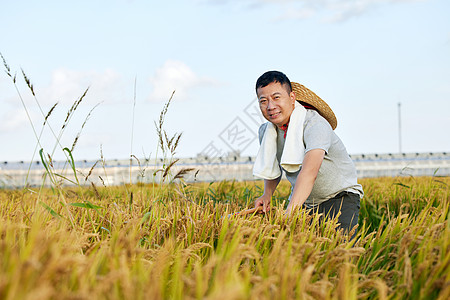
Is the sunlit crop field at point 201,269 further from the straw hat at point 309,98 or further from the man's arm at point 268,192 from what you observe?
the straw hat at point 309,98

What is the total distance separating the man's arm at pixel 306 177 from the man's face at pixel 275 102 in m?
0.43

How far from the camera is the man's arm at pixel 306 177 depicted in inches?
111

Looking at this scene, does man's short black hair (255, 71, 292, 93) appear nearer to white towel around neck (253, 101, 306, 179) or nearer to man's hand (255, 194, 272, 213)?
white towel around neck (253, 101, 306, 179)

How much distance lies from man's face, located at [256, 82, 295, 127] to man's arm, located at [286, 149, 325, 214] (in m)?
0.43

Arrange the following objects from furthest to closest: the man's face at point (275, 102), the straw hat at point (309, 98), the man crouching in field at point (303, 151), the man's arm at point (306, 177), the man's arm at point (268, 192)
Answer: the straw hat at point (309, 98)
the man's arm at point (268, 192)
the man's face at point (275, 102)
the man crouching in field at point (303, 151)
the man's arm at point (306, 177)

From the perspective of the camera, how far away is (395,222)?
243cm

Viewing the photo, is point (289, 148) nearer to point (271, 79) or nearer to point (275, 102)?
point (275, 102)

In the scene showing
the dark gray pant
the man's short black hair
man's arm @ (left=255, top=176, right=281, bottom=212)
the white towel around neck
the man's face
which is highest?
the man's short black hair

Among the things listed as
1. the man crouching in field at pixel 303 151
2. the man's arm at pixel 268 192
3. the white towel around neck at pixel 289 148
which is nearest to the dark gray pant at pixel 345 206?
the man crouching in field at pixel 303 151

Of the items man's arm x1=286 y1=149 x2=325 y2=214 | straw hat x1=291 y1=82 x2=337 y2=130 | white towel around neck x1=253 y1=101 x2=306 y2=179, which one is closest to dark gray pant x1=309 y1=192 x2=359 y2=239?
white towel around neck x1=253 y1=101 x2=306 y2=179

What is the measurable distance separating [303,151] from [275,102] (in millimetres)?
430

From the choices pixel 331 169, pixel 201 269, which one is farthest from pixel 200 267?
pixel 331 169

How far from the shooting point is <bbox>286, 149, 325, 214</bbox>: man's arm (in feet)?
9.26

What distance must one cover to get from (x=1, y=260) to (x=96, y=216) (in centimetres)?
143
